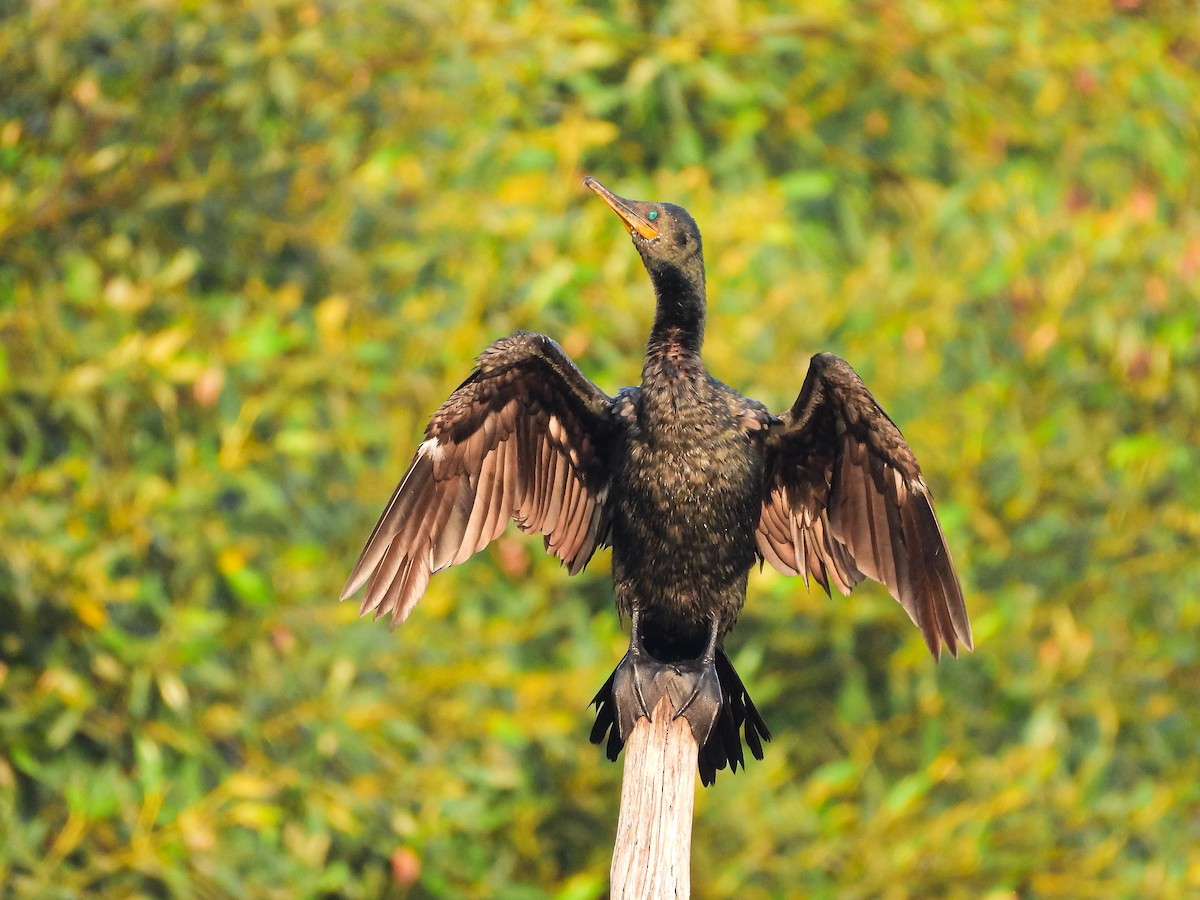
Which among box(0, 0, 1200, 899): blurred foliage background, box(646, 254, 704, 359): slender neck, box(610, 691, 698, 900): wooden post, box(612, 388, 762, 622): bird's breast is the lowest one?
box(610, 691, 698, 900): wooden post

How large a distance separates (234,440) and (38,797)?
3.89 ft

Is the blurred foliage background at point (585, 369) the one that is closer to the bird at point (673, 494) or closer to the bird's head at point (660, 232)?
the bird at point (673, 494)

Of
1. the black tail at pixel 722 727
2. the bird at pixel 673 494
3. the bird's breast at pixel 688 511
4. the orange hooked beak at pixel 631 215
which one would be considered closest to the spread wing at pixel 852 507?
the bird at pixel 673 494

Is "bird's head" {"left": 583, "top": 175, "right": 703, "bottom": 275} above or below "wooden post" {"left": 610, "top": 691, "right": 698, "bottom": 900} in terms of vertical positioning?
above

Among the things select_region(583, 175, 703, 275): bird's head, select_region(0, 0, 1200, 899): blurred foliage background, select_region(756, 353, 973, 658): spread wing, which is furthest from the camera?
select_region(0, 0, 1200, 899): blurred foliage background

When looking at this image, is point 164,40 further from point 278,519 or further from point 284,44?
point 278,519

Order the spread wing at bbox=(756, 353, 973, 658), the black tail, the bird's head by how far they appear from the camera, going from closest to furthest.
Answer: the black tail
the spread wing at bbox=(756, 353, 973, 658)
the bird's head

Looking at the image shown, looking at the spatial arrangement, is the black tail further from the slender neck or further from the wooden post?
the slender neck

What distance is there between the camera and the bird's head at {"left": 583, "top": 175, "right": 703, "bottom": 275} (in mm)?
4246

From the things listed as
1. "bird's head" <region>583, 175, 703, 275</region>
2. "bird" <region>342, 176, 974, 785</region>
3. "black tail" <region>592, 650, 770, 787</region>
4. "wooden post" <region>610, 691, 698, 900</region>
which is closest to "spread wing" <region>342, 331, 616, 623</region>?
"bird" <region>342, 176, 974, 785</region>

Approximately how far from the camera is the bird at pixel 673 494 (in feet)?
13.1

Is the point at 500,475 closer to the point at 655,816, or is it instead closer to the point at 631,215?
the point at 631,215

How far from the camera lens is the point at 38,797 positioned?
5.80 m

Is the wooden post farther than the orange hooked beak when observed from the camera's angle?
No
